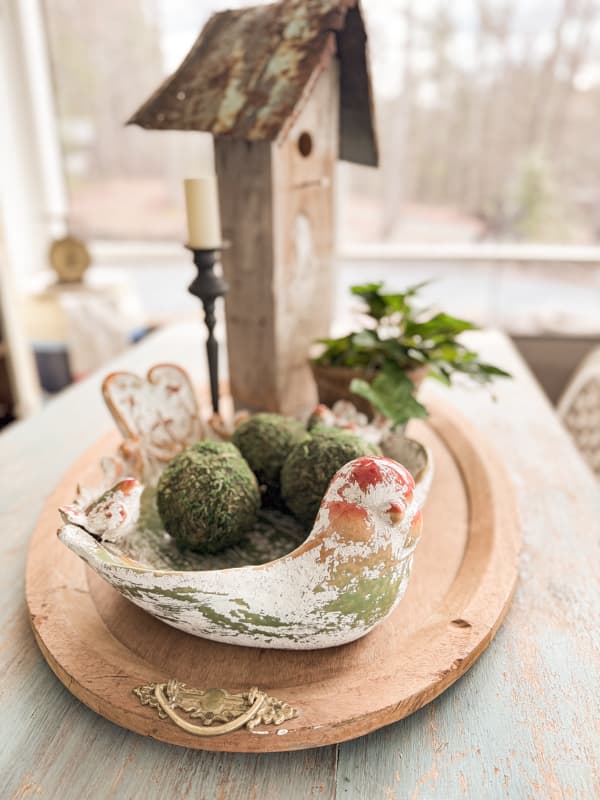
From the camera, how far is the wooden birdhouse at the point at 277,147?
772mm

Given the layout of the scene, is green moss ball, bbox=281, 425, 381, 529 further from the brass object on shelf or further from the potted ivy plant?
the brass object on shelf

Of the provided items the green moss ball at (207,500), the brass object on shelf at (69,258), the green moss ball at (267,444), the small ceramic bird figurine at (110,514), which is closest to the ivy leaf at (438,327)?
the green moss ball at (267,444)

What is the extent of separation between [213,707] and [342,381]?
21.7 inches

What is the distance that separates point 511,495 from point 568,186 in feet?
6.55

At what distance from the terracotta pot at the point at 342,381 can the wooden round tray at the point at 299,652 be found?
0.26 m

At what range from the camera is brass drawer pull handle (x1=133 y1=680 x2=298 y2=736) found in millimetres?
451

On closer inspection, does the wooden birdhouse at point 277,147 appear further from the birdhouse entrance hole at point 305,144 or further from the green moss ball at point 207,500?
the green moss ball at point 207,500

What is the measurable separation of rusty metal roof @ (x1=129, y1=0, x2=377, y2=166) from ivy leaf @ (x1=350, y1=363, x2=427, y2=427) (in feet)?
1.15

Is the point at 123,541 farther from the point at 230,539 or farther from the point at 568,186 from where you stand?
the point at 568,186

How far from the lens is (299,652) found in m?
0.53

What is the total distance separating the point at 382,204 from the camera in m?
2.45

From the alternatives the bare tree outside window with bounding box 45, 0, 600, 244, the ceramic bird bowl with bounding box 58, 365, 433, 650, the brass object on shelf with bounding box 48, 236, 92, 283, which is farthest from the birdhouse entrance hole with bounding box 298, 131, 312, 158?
the brass object on shelf with bounding box 48, 236, 92, 283

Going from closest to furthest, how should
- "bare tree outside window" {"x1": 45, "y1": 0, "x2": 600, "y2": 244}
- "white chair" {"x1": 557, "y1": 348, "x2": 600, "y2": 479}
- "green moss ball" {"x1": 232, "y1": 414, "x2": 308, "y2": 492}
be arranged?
1. "green moss ball" {"x1": 232, "y1": 414, "x2": 308, "y2": 492}
2. "white chair" {"x1": 557, "y1": 348, "x2": 600, "y2": 479}
3. "bare tree outside window" {"x1": 45, "y1": 0, "x2": 600, "y2": 244}

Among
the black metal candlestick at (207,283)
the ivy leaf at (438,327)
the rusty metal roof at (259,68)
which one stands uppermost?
the rusty metal roof at (259,68)
